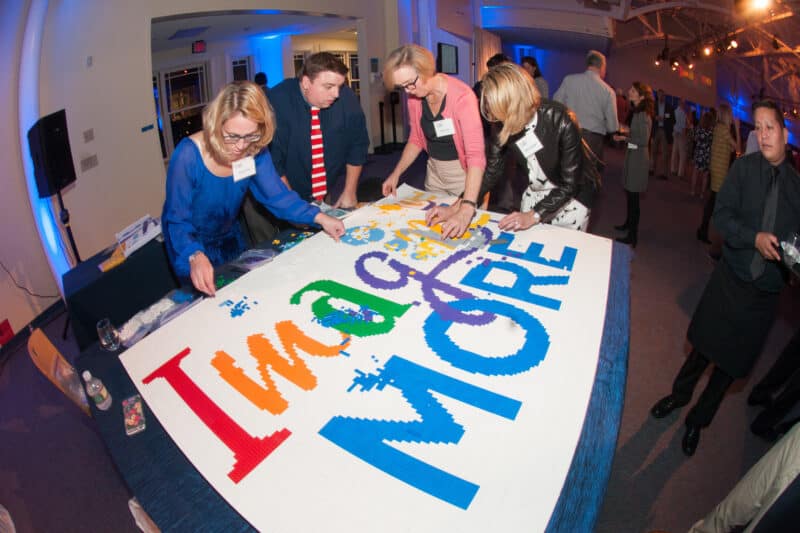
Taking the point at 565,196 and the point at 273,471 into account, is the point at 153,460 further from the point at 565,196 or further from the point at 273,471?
the point at 565,196

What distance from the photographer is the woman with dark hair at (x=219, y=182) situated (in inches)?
A: 62.8

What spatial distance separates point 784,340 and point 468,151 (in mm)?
2376

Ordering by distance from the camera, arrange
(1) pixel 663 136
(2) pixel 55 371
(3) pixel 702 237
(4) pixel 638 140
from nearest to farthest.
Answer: (2) pixel 55 371 < (4) pixel 638 140 < (3) pixel 702 237 < (1) pixel 663 136

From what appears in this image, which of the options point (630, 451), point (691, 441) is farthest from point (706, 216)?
point (630, 451)

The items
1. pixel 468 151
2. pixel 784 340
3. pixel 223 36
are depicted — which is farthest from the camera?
pixel 223 36

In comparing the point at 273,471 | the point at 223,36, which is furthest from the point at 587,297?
the point at 223,36

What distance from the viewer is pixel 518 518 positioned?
0.86 metres

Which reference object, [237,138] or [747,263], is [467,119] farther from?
[747,263]

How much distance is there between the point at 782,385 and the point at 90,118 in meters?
4.91

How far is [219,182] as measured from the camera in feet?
5.80

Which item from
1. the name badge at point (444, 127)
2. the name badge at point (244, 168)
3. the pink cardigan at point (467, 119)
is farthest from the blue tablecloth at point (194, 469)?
the name badge at point (444, 127)

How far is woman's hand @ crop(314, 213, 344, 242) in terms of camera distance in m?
1.97

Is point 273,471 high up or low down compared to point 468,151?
down

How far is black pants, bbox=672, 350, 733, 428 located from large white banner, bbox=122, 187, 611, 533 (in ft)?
2.55
